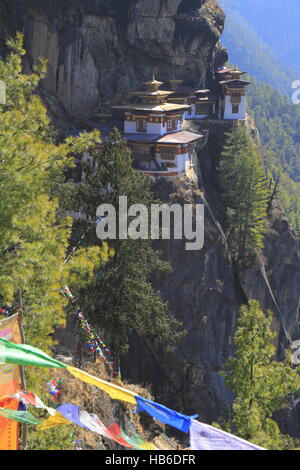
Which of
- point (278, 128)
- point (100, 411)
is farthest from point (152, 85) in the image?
point (278, 128)

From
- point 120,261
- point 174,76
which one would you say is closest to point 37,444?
point 120,261

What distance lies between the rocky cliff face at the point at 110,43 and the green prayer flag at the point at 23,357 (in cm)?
3511

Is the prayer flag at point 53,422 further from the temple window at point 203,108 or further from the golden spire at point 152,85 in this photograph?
the temple window at point 203,108

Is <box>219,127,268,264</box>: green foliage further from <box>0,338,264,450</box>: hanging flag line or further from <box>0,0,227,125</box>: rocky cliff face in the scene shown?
<box>0,338,264,450</box>: hanging flag line

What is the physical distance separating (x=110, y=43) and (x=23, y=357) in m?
45.3

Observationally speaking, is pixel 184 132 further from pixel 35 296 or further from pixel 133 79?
pixel 35 296

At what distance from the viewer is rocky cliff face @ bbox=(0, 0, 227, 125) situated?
4447 cm

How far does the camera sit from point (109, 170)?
20938mm

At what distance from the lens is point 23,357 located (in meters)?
8.95

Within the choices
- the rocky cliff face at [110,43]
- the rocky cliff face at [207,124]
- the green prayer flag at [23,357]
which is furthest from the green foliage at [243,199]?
the green prayer flag at [23,357]

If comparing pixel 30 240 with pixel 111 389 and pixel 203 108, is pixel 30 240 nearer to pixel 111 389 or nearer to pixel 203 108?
pixel 111 389

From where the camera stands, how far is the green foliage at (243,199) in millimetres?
43469

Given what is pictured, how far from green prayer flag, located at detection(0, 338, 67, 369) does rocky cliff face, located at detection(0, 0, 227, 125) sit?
3511 cm
